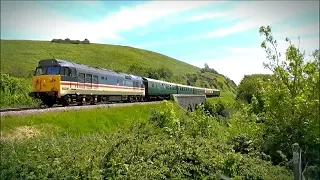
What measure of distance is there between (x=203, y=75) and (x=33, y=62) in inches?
1965

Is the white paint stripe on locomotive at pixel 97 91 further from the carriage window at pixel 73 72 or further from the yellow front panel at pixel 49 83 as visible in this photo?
the carriage window at pixel 73 72

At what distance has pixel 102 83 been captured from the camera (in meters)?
23.2

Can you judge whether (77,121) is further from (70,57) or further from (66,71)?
(70,57)

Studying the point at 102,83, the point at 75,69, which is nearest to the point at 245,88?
the point at 102,83

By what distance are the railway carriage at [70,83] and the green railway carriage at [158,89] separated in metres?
9.82

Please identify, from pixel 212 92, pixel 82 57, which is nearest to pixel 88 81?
pixel 82 57

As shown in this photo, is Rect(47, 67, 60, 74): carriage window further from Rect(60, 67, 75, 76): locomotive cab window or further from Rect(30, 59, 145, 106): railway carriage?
Rect(60, 67, 75, 76): locomotive cab window

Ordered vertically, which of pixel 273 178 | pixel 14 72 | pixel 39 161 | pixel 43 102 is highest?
pixel 14 72

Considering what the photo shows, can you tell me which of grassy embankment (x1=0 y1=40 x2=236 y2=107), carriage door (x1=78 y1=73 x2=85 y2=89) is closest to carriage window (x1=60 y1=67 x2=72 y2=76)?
carriage door (x1=78 y1=73 x2=85 y2=89)

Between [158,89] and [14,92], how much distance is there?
18751 mm

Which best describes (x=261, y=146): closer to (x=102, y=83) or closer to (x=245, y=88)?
(x=102, y=83)

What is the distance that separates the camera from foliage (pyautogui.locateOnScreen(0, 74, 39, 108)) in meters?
19.5

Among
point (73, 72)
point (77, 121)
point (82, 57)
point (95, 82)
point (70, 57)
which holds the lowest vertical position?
point (77, 121)

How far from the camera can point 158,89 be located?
3766 centimetres
